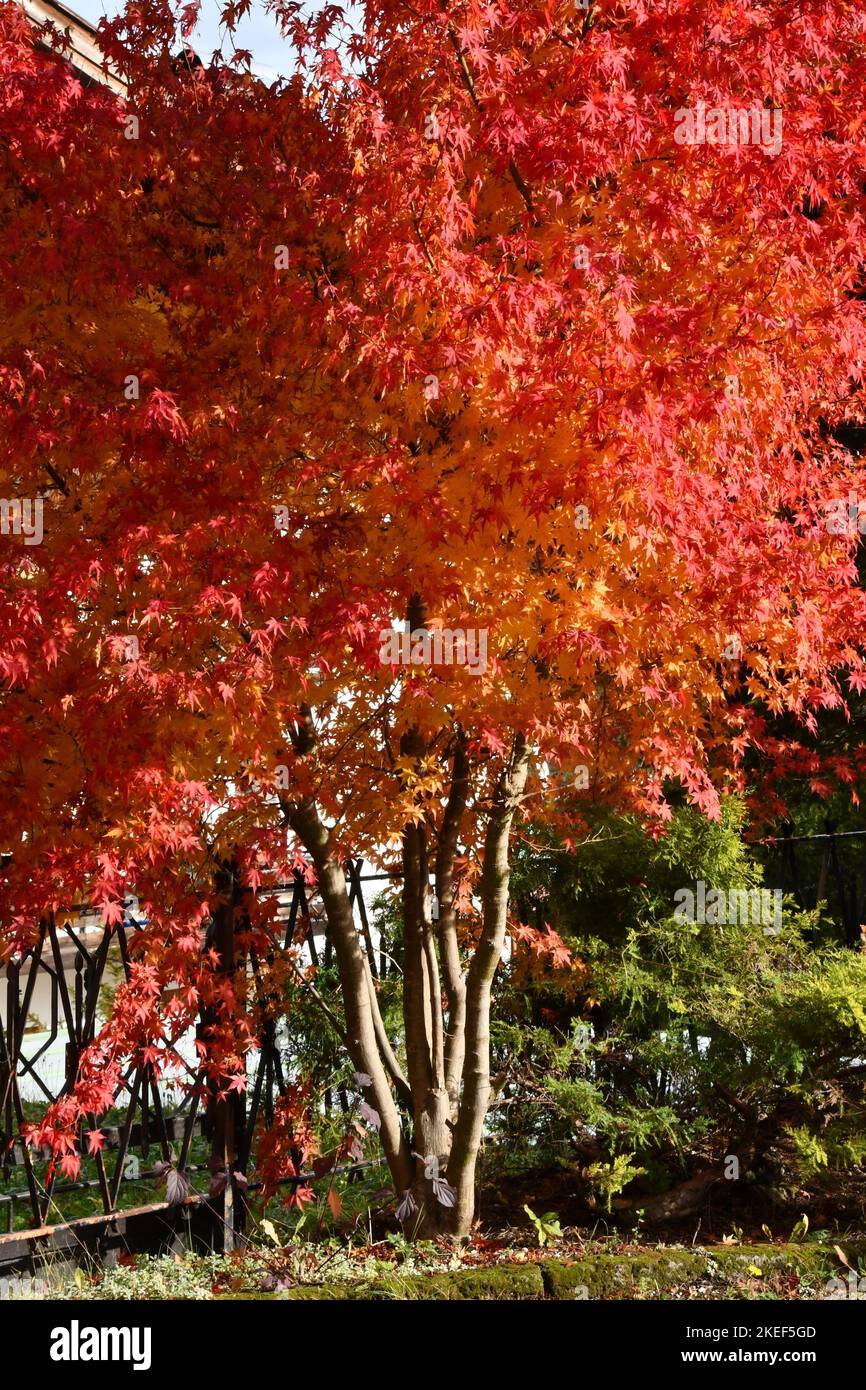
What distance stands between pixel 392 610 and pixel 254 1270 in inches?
104

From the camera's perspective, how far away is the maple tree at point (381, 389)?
4.35 m

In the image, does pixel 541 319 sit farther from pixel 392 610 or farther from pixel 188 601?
pixel 188 601

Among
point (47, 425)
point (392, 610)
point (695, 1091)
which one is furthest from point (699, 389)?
point (695, 1091)

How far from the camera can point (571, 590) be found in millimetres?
4629

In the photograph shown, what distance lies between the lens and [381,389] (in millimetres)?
4562
